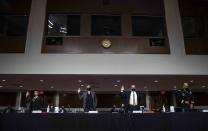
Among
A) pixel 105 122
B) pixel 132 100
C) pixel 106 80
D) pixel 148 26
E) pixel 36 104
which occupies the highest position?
pixel 148 26

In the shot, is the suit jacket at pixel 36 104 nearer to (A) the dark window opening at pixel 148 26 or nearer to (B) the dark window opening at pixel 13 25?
(B) the dark window opening at pixel 13 25

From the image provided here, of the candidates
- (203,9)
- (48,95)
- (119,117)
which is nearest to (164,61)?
(203,9)

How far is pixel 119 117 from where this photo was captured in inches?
276

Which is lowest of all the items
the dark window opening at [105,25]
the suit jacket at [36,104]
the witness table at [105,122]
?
the witness table at [105,122]

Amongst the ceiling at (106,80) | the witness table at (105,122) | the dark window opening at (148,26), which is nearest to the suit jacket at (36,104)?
the witness table at (105,122)

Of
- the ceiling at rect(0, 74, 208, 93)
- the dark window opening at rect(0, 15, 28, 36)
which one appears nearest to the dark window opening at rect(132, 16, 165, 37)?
the ceiling at rect(0, 74, 208, 93)

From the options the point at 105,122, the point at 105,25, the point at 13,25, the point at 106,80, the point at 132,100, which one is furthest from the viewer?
the point at 106,80

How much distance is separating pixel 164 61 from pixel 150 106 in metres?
6.54

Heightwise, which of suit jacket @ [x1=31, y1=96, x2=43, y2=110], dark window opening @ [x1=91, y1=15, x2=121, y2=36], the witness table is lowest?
the witness table

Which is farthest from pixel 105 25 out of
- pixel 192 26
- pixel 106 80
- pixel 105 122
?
pixel 105 122

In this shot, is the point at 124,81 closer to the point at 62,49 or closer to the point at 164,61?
the point at 164,61

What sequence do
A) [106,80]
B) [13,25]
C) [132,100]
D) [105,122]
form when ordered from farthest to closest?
[106,80] < [13,25] < [132,100] < [105,122]

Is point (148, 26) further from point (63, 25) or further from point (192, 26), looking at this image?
point (63, 25)

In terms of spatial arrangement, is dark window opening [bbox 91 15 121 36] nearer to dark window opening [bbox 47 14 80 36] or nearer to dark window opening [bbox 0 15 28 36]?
dark window opening [bbox 47 14 80 36]
